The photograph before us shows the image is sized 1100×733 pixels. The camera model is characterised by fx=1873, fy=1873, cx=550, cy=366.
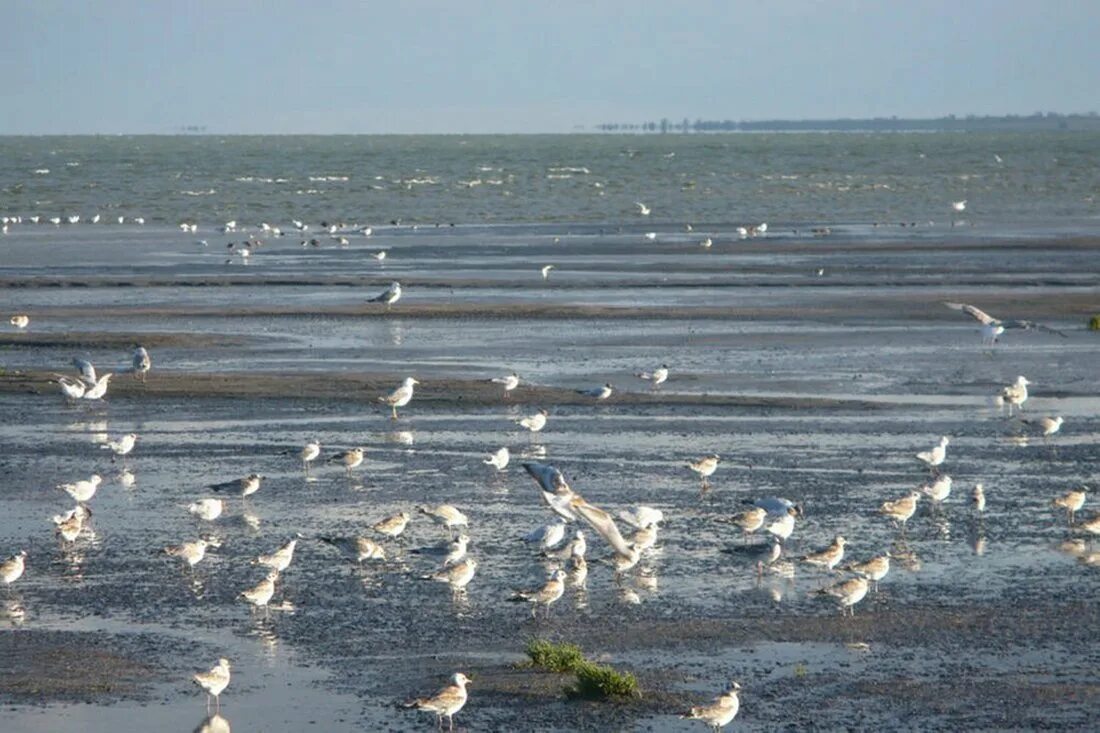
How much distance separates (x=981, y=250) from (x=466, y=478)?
108ft

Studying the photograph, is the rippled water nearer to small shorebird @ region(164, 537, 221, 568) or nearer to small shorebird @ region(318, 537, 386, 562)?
small shorebird @ region(318, 537, 386, 562)

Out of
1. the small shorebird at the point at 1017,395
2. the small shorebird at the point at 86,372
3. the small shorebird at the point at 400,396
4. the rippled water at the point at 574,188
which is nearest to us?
the small shorebird at the point at 1017,395

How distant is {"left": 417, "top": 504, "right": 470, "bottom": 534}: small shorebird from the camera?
15.9 m

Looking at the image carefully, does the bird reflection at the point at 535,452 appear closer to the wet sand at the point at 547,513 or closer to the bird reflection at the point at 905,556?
the wet sand at the point at 547,513

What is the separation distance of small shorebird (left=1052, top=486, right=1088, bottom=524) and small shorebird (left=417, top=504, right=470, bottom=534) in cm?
520

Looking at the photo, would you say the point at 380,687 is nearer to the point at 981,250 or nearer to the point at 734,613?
the point at 734,613

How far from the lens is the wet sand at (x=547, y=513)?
1160cm

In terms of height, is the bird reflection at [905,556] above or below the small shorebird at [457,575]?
below

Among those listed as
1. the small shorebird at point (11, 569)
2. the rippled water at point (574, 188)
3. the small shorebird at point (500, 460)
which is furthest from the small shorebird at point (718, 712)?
the rippled water at point (574, 188)

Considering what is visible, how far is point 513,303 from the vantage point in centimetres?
3622

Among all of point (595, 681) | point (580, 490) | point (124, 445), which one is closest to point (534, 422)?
point (580, 490)

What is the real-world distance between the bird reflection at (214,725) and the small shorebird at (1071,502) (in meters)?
8.26

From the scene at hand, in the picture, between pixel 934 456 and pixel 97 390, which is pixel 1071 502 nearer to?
pixel 934 456

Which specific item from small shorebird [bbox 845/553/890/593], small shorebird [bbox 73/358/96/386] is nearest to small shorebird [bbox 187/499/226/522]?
small shorebird [bbox 845/553/890/593]
